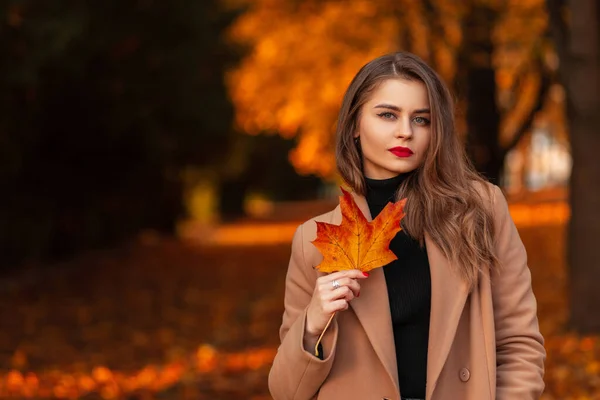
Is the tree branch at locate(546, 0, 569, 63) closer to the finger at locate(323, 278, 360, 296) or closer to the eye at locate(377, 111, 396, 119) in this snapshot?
the eye at locate(377, 111, 396, 119)

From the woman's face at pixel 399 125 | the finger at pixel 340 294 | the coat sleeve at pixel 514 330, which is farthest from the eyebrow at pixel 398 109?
the finger at pixel 340 294

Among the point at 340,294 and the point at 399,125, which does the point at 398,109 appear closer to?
the point at 399,125

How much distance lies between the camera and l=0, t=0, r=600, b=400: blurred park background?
28.2 ft

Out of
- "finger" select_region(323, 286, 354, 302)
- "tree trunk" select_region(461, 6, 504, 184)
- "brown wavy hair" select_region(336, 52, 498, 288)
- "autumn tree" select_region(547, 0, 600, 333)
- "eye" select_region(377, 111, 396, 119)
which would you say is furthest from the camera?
"tree trunk" select_region(461, 6, 504, 184)

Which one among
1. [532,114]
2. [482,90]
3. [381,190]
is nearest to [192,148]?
[482,90]

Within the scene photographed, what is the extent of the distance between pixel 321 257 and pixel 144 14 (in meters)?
12.2

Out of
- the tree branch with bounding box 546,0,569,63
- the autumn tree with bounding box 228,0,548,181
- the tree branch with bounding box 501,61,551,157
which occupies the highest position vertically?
the autumn tree with bounding box 228,0,548,181

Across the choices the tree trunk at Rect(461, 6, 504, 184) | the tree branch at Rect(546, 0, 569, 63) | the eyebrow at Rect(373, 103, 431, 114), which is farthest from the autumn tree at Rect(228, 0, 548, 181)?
the eyebrow at Rect(373, 103, 431, 114)

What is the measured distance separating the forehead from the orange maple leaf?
301 mm

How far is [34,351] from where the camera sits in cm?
998

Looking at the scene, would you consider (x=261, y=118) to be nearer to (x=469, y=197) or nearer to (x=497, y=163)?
(x=497, y=163)

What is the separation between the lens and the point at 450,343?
241 centimetres

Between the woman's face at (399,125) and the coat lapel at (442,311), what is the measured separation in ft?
0.97

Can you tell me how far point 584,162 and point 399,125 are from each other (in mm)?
6504
